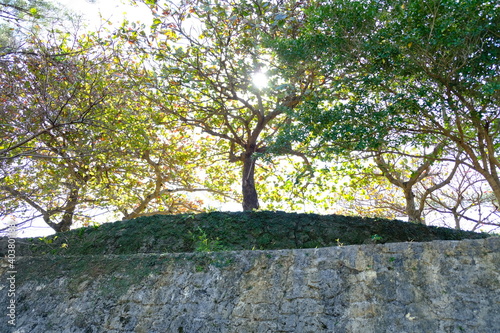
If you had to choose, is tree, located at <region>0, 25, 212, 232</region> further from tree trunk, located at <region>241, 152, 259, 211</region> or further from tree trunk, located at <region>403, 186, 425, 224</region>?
tree trunk, located at <region>403, 186, 425, 224</region>

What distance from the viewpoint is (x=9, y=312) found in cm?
504

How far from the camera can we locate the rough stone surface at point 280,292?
12.3ft

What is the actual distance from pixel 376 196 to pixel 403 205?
2.84 ft

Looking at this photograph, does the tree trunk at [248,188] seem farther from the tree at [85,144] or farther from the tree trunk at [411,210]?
the tree trunk at [411,210]

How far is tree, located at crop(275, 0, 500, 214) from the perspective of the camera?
565 cm

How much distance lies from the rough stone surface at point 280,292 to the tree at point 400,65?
249cm

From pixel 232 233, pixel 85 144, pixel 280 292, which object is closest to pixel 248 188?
pixel 232 233

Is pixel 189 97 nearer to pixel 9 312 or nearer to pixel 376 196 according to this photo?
pixel 9 312

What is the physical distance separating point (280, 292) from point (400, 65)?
432 centimetres

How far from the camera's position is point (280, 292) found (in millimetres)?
4234

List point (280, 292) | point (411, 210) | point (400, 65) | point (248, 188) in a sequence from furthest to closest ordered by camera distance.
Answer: point (411, 210) < point (248, 188) < point (400, 65) < point (280, 292)

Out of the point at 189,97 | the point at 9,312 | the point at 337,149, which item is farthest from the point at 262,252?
the point at 189,97

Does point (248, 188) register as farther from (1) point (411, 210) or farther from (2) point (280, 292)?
(2) point (280, 292)

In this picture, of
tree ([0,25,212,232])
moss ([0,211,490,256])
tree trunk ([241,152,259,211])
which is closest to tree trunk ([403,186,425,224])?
moss ([0,211,490,256])
